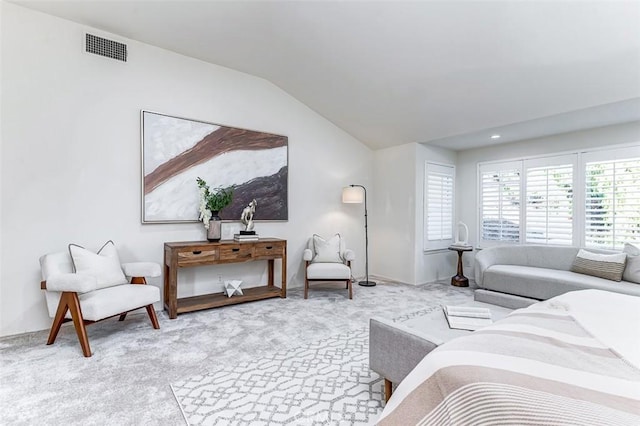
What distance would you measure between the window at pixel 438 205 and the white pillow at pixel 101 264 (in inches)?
168

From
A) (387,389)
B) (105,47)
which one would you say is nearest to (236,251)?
(387,389)

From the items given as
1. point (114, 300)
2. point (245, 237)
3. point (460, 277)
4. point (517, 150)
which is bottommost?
point (460, 277)

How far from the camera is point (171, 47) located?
3658 mm

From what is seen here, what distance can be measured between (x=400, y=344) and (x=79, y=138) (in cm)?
360

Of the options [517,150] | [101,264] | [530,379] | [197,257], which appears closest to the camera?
[530,379]

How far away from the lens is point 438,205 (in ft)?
17.4

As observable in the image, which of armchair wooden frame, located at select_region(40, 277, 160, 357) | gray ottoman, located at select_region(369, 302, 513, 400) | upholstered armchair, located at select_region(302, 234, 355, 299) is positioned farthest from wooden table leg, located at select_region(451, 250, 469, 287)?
armchair wooden frame, located at select_region(40, 277, 160, 357)

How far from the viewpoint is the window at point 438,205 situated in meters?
5.12

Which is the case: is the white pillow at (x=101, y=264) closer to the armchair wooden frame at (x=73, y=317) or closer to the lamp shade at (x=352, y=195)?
the armchair wooden frame at (x=73, y=317)

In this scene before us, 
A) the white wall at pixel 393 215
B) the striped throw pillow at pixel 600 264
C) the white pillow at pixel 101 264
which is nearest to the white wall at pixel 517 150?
the white wall at pixel 393 215

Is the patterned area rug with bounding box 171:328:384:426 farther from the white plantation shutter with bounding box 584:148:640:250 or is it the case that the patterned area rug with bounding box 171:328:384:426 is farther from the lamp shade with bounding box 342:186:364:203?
the white plantation shutter with bounding box 584:148:640:250

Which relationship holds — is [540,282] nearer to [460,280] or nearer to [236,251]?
[460,280]

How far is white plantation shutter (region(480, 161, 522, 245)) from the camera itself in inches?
191

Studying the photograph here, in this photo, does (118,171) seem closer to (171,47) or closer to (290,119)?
(171,47)
